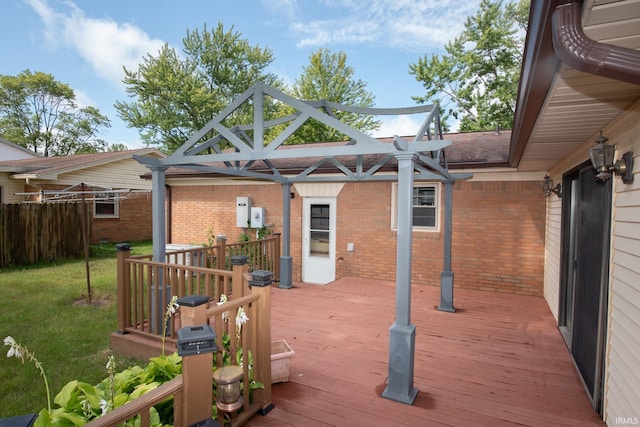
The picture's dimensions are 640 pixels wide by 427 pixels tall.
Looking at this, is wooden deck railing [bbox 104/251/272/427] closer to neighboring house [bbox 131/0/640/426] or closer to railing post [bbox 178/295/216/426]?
railing post [bbox 178/295/216/426]

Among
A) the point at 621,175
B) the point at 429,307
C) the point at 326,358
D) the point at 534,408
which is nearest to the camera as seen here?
the point at 621,175

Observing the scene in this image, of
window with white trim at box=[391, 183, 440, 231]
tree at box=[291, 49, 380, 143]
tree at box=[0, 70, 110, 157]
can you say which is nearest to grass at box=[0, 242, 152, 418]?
window with white trim at box=[391, 183, 440, 231]

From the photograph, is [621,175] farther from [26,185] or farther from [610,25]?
[26,185]

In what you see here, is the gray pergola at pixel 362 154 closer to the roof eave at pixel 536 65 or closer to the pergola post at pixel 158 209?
the pergola post at pixel 158 209

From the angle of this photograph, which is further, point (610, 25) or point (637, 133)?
point (637, 133)

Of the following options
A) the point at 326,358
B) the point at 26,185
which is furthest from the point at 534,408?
the point at 26,185

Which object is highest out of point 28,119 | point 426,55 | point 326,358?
point 426,55

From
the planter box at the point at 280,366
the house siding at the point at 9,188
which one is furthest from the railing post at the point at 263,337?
the house siding at the point at 9,188

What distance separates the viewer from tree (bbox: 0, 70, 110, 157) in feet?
97.1

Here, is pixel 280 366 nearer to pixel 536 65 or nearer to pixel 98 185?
pixel 536 65

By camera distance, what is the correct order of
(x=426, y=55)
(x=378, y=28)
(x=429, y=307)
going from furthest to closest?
1. (x=378, y=28)
2. (x=426, y=55)
3. (x=429, y=307)

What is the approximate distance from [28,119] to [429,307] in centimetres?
3799

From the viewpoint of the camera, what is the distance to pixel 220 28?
23500 millimetres

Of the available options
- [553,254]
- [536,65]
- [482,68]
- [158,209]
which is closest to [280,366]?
[158,209]
